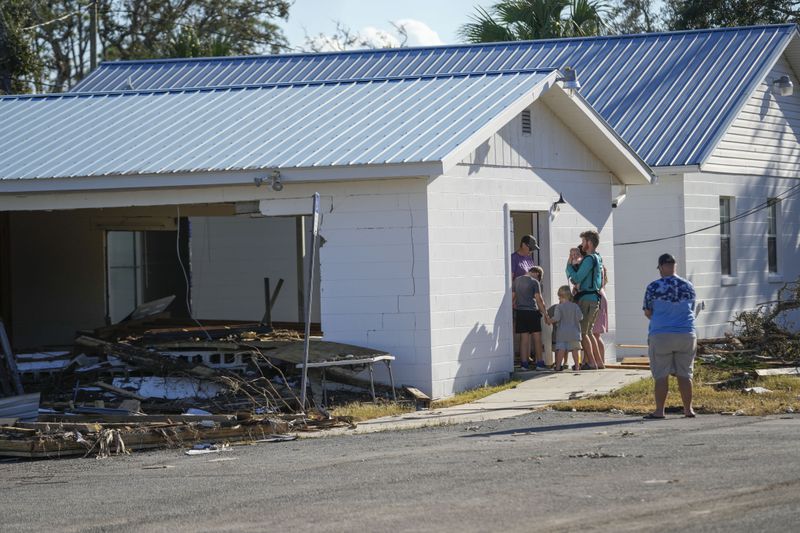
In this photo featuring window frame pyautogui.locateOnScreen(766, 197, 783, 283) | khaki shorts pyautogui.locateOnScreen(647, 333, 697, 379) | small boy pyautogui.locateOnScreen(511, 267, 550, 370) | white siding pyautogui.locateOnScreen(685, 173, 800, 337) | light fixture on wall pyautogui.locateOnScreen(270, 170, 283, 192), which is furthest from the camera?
window frame pyautogui.locateOnScreen(766, 197, 783, 283)

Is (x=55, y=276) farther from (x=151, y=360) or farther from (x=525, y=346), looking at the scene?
(x=525, y=346)

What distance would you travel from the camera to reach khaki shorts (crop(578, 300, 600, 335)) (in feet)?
56.9

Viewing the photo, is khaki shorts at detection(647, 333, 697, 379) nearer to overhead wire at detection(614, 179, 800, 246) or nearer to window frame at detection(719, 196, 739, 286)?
overhead wire at detection(614, 179, 800, 246)

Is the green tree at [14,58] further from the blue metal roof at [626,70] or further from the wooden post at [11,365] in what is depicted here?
the wooden post at [11,365]

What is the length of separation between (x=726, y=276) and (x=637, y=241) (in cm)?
199

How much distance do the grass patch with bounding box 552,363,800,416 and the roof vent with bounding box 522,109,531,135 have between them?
380 cm

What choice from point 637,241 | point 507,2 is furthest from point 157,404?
point 507,2

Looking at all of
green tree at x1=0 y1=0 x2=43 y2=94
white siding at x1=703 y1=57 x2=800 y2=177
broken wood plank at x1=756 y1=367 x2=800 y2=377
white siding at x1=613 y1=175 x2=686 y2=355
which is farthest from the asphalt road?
green tree at x1=0 y1=0 x2=43 y2=94

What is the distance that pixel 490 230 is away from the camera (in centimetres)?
1670

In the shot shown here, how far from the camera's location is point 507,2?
33.1 m

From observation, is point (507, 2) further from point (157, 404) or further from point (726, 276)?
point (157, 404)

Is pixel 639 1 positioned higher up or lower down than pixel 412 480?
higher up

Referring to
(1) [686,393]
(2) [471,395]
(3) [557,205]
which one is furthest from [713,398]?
(3) [557,205]

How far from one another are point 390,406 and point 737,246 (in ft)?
32.8
